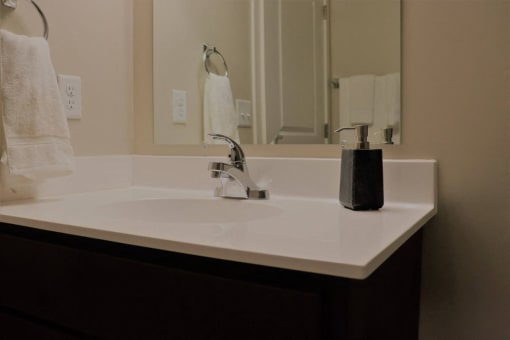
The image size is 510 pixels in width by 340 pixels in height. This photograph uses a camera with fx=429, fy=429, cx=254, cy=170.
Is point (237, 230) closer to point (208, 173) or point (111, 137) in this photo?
point (208, 173)

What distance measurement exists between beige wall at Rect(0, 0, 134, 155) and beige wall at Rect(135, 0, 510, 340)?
80 cm

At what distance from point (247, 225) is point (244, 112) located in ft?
1.78

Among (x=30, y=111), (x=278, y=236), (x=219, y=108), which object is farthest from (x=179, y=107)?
(x=278, y=236)

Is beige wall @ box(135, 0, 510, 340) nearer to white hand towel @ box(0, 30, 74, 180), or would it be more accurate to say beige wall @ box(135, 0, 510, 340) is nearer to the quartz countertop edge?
the quartz countertop edge

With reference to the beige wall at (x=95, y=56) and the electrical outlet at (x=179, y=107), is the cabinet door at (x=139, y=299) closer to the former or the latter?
the beige wall at (x=95, y=56)

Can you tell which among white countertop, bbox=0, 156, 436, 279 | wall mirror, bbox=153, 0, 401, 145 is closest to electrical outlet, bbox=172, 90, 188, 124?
wall mirror, bbox=153, 0, 401, 145

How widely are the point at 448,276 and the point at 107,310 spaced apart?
2.25 ft

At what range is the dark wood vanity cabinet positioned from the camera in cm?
52

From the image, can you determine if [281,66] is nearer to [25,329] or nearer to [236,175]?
[236,175]

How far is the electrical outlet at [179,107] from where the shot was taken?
4.24ft

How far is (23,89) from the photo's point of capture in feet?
3.18

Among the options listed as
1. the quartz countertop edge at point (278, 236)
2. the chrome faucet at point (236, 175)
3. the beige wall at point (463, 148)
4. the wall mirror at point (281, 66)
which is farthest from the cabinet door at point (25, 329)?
the beige wall at point (463, 148)

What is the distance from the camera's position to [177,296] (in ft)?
2.01

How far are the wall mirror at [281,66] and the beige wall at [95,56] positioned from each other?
Result: 0.10 m
